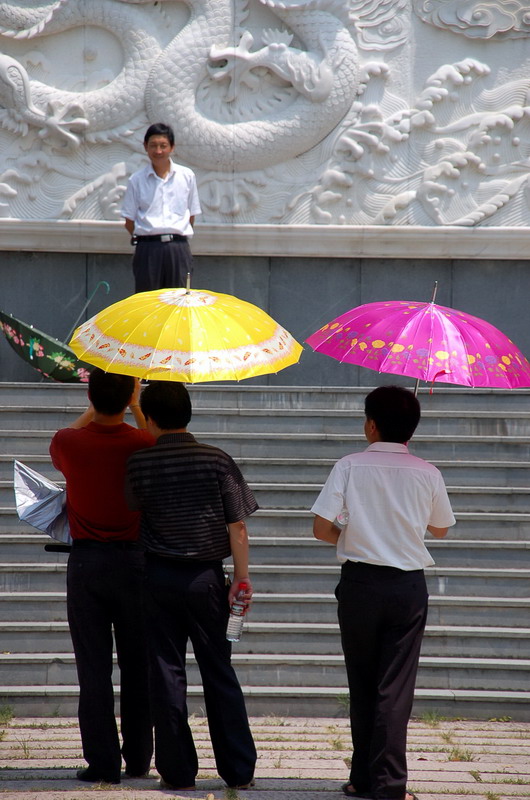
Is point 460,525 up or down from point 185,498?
down

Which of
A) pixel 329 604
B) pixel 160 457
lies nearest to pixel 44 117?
pixel 329 604

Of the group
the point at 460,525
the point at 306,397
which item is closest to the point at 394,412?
the point at 460,525

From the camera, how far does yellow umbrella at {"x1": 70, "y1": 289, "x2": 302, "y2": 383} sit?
3.74 m

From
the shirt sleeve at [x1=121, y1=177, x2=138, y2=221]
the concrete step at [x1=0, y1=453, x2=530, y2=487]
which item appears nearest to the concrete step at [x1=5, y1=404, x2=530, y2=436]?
→ the concrete step at [x1=0, y1=453, x2=530, y2=487]

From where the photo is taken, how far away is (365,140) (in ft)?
28.8

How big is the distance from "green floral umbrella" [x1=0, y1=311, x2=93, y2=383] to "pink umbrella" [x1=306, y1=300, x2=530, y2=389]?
3997 millimetres

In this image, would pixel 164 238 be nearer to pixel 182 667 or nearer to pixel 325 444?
pixel 325 444

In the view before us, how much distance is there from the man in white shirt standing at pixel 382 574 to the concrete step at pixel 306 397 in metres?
3.35

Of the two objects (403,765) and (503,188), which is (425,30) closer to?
(503,188)

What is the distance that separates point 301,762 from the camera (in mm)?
4621

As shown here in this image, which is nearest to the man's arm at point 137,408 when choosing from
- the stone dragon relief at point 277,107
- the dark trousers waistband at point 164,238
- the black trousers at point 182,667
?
the black trousers at point 182,667

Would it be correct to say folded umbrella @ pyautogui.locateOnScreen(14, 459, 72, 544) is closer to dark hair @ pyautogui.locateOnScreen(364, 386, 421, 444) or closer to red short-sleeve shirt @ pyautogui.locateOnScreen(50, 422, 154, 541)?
red short-sleeve shirt @ pyautogui.locateOnScreen(50, 422, 154, 541)

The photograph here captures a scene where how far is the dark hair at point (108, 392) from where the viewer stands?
13.3ft

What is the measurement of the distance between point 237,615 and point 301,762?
1.09 metres
